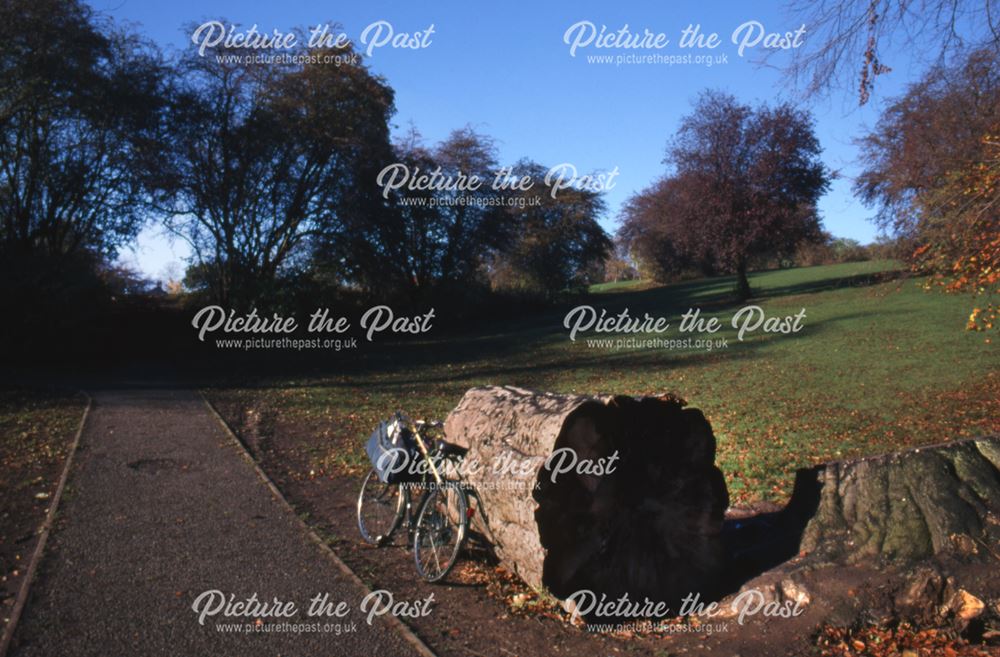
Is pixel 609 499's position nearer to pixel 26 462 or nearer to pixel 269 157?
pixel 26 462

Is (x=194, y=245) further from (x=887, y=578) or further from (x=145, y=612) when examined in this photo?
(x=887, y=578)

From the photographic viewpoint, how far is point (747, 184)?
110 feet

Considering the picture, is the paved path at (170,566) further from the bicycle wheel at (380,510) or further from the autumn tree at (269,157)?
the autumn tree at (269,157)

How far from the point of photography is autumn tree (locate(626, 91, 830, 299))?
109 feet

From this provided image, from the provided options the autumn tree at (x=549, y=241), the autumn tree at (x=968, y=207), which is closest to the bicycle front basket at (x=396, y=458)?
the autumn tree at (x=968, y=207)

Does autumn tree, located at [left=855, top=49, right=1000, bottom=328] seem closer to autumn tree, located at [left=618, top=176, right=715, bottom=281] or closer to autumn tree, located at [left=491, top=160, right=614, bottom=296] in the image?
autumn tree, located at [left=618, top=176, right=715, bottom=281]

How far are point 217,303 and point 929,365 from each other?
24871 millimetres

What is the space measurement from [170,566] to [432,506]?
223 centimetres

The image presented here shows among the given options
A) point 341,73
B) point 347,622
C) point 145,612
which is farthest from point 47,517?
point 341,73

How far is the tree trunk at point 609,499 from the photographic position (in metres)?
5.50

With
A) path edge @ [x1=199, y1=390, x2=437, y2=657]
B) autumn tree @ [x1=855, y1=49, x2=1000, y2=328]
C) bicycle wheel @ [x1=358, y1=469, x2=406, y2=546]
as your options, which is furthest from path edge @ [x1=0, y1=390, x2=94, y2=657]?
autumn tree @ [x1=855, y1=49, x2=1000, y2=328]

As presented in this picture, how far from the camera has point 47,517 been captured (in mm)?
7465

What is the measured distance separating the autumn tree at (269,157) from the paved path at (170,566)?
19.5m

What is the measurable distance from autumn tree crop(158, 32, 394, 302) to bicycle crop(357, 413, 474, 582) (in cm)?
2299
